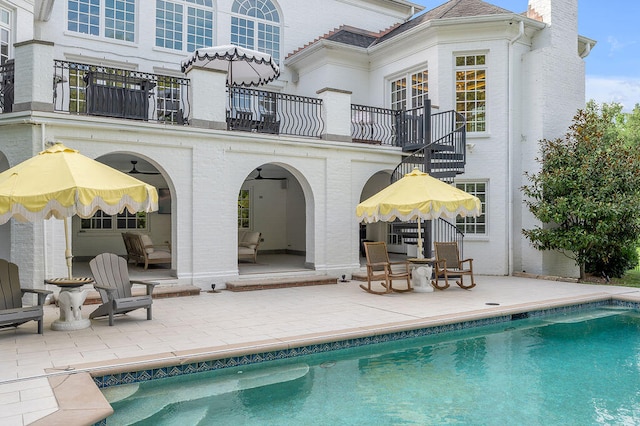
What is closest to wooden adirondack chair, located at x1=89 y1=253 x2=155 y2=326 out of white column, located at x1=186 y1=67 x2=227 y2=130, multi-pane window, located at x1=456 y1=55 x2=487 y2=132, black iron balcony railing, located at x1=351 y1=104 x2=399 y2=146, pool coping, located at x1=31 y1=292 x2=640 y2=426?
pool coping, located at x1=31 y1=292 x2=640 y2=426

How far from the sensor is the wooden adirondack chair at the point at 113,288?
7.51m

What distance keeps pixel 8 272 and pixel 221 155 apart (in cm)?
530

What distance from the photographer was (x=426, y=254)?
12.7 metres

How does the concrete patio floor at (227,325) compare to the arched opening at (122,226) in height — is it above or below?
below

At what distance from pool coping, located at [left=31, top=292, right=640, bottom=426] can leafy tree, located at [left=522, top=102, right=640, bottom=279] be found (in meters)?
3.67

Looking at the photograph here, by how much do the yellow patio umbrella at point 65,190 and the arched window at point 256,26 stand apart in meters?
9.96

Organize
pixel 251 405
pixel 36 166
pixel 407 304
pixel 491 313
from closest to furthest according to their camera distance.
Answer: pixel 251 405 → pixel 36 166 → pixel 491 313 → pixel 407 304

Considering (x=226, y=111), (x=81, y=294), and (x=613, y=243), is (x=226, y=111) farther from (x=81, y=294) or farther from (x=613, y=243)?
(x=613, y=243)

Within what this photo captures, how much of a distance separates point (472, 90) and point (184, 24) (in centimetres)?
876

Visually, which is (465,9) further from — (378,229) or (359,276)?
(359,276)

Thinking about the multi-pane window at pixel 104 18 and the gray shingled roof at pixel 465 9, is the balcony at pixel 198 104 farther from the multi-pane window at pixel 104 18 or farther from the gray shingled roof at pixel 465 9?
the gray shingled roof at pixel 465 9

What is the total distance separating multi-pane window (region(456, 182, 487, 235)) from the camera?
1426 centimetres

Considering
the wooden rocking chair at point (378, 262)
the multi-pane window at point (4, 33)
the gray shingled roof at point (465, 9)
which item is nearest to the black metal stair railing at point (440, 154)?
the wooden rocking chair at point (378, 262)

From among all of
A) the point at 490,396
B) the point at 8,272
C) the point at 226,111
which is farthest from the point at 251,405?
the point at 226,111
